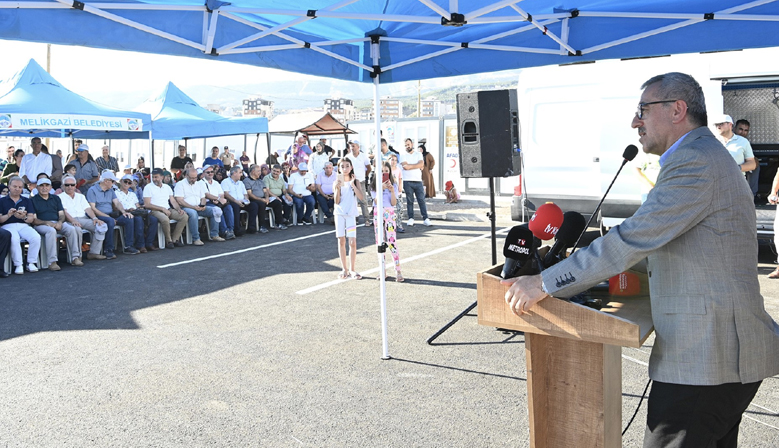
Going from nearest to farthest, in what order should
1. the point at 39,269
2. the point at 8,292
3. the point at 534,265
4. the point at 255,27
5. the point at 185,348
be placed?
1. the point at 534,265
2. the point at 255,27
3. the point at 185,348
4. the point at 8,292
5. the point at 39,269

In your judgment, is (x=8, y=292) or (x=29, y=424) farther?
(x=8, y=292)

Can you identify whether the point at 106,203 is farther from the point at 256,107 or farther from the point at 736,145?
the point at 256,107

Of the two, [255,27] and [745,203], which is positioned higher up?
[255,27]

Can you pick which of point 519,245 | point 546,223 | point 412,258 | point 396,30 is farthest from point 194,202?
point 519,245

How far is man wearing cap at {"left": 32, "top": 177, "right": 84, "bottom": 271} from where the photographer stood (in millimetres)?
9133

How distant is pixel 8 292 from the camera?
7.59 metres

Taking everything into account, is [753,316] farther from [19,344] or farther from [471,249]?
[471,249]

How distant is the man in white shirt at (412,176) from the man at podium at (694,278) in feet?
35.9

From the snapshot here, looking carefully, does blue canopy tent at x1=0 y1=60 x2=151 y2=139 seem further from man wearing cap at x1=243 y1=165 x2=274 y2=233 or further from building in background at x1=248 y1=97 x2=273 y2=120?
building in background at x1=248 y1=97 x2=273 y2=120

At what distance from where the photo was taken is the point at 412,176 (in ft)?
43.4

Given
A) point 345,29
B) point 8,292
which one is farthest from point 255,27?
point 8,292

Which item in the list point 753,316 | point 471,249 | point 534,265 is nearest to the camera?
point 753,316

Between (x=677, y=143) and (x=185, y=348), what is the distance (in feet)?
14.5

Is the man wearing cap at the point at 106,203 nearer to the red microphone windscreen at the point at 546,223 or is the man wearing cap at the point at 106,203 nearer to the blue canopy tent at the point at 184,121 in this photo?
the blue canopy tent at the point at 184,121
